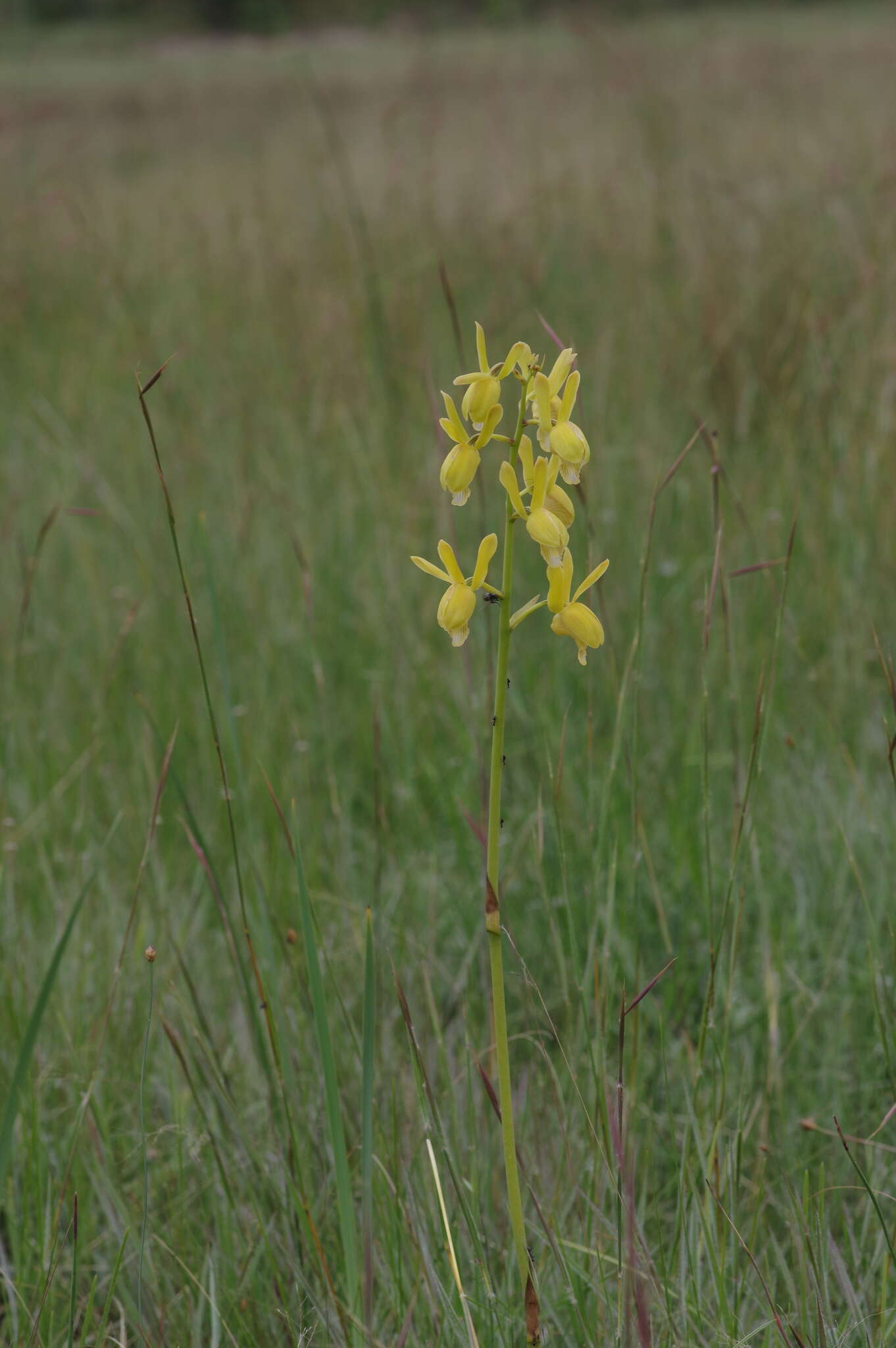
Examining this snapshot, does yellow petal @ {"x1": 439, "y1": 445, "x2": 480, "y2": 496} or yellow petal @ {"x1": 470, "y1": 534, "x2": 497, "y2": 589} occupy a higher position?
yellow petal @ {"x1": 439, "y1": 445, "x2": 480, "y2": 496}

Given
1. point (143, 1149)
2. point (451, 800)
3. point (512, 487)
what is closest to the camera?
point (512, 487)

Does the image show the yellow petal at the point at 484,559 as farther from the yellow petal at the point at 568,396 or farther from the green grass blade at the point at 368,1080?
the green grass blade at the point at 368,1080

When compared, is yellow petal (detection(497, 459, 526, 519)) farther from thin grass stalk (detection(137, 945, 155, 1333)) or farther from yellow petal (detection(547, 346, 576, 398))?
thin grass stalk (detection(137, 945, 155, 1333))

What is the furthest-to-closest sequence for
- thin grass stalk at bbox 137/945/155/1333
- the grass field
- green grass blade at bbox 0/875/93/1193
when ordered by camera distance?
the grass field
thin grass stalk at bbox 137/945/155/1333
green grass blade at bbox 0/875/93/1193

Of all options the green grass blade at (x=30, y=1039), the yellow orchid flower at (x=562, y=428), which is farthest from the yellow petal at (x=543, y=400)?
the green grass blade at (x=30, y=1039)

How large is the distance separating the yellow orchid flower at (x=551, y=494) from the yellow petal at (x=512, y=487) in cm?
2

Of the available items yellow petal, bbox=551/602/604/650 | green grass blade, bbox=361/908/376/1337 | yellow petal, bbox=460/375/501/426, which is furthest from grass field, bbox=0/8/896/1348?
yellow petal, bbox=460/375/501/426

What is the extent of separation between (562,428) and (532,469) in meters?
0.04

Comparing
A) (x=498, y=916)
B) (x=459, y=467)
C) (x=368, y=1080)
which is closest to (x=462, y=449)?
(x=459, y=467)

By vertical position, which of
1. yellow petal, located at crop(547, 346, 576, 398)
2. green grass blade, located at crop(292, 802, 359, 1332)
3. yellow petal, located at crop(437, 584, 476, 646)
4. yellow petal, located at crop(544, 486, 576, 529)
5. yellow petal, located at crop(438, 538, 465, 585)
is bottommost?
green grass blade, located at crop(292, 802, 359, 1332)

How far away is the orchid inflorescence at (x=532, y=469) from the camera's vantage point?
34.9 inches

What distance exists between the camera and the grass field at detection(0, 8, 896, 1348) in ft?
3.88

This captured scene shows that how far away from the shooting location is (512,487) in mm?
879

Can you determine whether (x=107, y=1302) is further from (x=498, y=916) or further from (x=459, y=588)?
(x=459, y=588)
